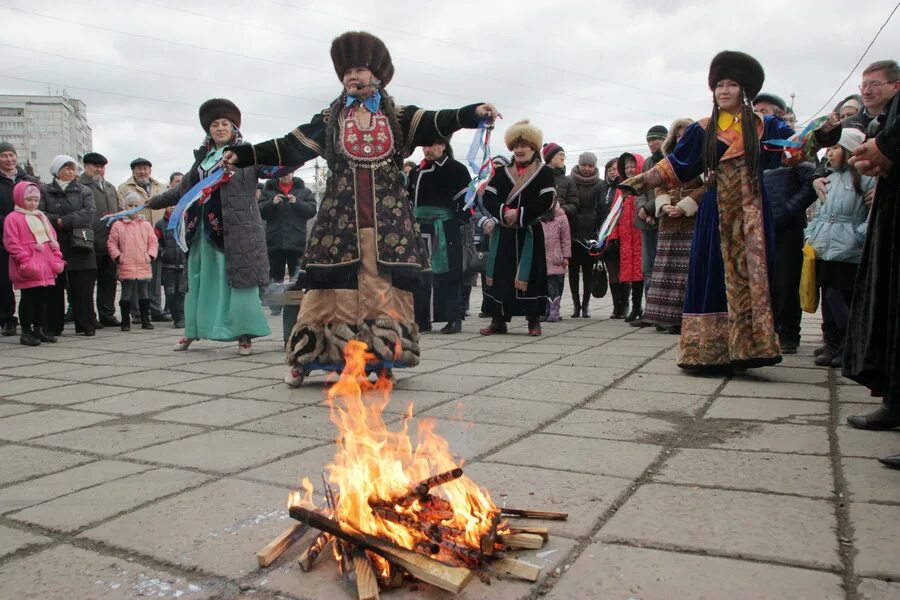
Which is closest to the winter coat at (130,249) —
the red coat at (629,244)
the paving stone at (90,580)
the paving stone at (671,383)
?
the red coat at (629,244)

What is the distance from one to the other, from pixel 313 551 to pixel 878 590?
1.35 metres

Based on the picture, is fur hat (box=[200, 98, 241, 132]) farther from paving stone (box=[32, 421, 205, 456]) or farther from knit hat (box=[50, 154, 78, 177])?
paving stone (box=[32, 421, 205, 456])

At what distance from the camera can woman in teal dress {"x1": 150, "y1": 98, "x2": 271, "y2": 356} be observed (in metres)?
6.43

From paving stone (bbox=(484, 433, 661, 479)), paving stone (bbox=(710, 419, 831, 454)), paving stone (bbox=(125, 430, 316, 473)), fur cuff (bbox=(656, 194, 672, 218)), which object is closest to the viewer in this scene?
paving stone (bbox=(484, 433, 661, 479))

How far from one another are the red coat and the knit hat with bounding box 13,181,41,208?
20.0ft

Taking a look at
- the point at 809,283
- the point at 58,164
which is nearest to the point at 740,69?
the point at 809,283

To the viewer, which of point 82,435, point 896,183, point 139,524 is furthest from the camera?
point 82,435

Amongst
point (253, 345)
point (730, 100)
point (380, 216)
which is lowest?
point (253, 345)

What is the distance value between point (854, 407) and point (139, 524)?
3403 millimetres

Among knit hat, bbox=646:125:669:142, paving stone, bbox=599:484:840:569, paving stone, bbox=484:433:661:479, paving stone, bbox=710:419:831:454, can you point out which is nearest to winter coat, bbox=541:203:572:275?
knit hat, bbox=646:125:669:142

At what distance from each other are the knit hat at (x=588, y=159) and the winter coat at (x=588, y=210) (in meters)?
0.24

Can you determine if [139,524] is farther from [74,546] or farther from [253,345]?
[253,345]

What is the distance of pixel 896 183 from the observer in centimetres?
304

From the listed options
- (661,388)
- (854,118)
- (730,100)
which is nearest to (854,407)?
(661,388)
